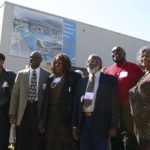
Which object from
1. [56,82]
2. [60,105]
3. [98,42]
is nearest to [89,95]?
[60,105]

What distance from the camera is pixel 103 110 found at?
4.91m

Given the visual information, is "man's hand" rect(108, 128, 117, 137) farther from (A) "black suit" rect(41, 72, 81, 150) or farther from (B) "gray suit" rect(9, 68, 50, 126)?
(B) "gray suit" rect(9, 68, 50, 126)

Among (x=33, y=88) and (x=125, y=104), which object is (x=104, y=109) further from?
(x=33, y=88)

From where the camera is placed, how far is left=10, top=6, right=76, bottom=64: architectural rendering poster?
22.7 meters

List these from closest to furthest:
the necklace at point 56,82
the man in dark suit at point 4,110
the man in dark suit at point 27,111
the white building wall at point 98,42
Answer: the necklace at point 56,82 → the man in dark suit at point 27,111 → the man in dark suit at point 4,110 → the white building wall at point 98,42

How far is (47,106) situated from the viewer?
539cm

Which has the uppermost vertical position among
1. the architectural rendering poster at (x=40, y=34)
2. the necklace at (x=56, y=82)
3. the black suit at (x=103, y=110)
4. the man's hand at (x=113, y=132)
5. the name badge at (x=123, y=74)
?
the architectural rendering poster at (x=40, y=34)

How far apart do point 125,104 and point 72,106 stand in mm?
806

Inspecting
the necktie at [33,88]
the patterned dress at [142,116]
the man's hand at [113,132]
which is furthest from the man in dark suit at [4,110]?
the patterned dress at [142,116]

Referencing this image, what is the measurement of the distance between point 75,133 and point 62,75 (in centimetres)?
97

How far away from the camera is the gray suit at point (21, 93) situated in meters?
5.55

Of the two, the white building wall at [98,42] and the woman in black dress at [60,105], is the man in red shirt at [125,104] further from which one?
the white building wall at [98,42]

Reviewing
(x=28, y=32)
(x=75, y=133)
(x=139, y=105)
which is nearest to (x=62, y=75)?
(x=75, y=133)

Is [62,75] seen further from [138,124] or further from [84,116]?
[138,124]
